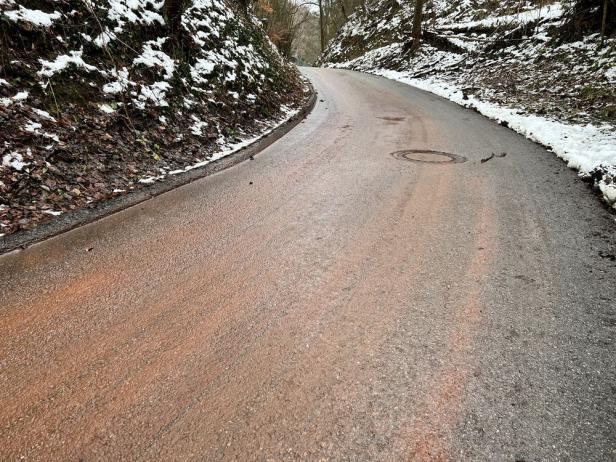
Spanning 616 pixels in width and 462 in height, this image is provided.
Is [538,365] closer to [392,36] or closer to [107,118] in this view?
[107,118]

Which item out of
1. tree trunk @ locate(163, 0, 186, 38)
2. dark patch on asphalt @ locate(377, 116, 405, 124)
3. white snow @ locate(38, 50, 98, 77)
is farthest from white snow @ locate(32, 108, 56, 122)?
dark patch on asphalt @ locate(377, 116, 405, 124)

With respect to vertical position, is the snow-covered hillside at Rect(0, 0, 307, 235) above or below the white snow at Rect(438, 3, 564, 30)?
below

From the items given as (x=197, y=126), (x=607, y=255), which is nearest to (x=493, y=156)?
(x=607, y=255)

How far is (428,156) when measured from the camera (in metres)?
6.10

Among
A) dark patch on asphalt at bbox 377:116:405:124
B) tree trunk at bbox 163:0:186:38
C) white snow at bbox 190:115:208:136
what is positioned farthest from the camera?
dark patch on asphalt at bbox 377:116:405:124

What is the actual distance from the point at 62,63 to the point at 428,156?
5275mm

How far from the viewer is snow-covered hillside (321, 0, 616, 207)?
6.72 m

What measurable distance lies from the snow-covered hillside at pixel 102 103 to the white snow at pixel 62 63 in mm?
15

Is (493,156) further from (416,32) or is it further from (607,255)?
Result: (416,32)

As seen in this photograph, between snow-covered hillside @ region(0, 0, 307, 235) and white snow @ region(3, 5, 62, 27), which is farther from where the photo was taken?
white snow @ region(3, 5, 62, 27)

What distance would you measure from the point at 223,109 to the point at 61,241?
465cm

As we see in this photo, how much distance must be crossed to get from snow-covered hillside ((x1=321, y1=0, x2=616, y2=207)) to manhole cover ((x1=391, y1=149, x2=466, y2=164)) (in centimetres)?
157

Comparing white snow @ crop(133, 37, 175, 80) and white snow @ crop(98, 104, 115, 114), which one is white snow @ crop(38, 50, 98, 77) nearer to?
white snow @ crop(98, 104, 115, 114)

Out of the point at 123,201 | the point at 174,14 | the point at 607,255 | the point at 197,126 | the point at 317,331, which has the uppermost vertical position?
the point at 174,14
